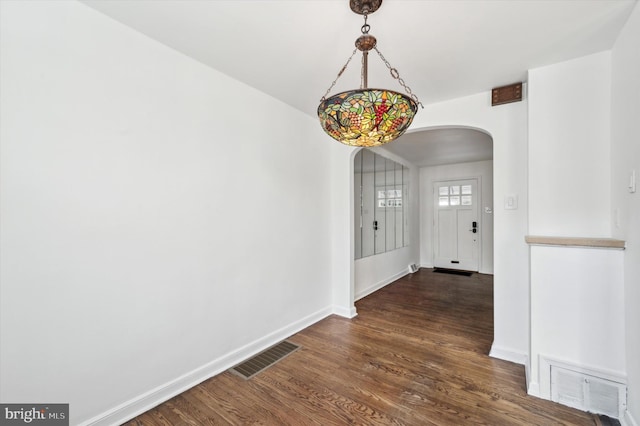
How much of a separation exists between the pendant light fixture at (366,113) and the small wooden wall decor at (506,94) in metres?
1.63

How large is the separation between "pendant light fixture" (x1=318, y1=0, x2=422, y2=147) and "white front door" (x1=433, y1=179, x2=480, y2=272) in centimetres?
565

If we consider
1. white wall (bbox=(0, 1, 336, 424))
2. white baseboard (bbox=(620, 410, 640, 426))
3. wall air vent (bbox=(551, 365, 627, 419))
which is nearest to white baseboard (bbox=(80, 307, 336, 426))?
white wall (bbox=(0, 1, 336, 424))

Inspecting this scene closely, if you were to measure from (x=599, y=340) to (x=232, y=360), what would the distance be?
2667 mm

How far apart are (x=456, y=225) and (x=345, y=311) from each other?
4.19 meters

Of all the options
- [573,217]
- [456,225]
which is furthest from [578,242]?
[456,225]

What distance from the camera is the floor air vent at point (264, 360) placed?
2.29 m

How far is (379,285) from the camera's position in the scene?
15.9 feet

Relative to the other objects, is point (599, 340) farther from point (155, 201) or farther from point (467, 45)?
point (155, 201)

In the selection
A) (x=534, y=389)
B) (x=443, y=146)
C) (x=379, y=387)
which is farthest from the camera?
(x=443, y=146)

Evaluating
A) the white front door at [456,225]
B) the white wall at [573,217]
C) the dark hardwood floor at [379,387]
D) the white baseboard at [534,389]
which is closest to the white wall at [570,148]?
the white wall at [573,217]

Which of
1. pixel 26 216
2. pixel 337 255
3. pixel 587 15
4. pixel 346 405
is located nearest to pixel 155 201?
pixel 26 216

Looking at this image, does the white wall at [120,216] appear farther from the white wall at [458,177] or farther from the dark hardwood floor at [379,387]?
the white wall at [458,177]

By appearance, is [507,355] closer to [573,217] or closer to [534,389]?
[534,389]

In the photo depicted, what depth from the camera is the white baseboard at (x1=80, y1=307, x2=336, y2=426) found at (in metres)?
1.68
